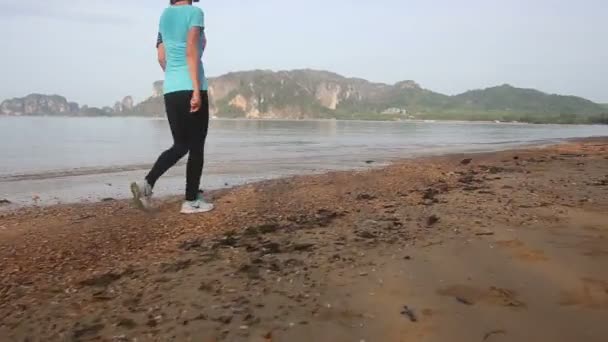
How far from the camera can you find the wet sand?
2094 millimetres

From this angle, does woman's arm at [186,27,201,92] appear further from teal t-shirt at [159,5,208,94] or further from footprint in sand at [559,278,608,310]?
footprint in sand at [559,278,608,310]

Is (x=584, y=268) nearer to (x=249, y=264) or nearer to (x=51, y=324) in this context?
(x=249, y=264)

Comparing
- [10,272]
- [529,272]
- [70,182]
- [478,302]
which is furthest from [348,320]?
[70,182]

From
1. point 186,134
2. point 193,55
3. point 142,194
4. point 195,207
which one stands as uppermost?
point 193,55

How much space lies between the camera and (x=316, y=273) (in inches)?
110

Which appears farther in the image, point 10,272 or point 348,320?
point 10,272

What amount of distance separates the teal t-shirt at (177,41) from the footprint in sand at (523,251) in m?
3.46

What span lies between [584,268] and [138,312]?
8.77 feet

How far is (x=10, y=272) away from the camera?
306 cm

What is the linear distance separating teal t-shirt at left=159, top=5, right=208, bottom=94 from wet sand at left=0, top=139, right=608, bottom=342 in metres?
1.49

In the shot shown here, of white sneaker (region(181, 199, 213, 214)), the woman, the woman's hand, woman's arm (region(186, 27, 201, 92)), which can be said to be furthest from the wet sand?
woman's arm (region(186, 27, 201, 92))

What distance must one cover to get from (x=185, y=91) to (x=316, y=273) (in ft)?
9.41

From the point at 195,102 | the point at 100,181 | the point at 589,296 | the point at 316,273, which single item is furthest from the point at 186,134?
the point at 100,181

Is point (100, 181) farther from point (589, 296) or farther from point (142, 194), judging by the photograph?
point (589, 296)
